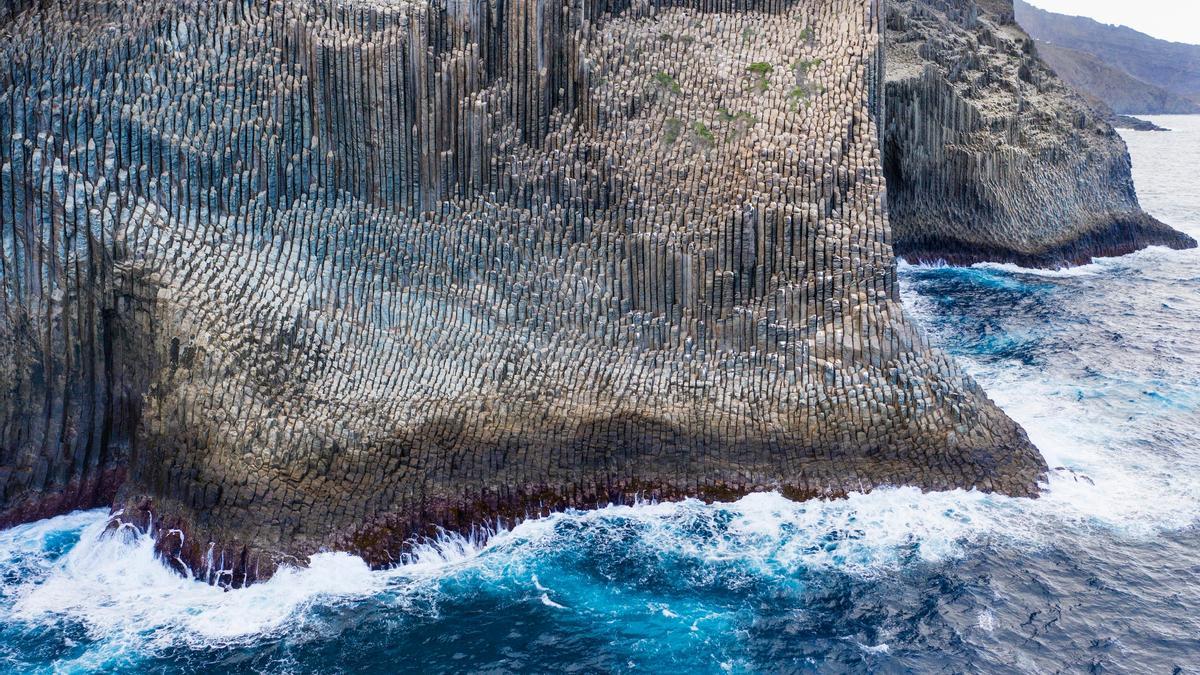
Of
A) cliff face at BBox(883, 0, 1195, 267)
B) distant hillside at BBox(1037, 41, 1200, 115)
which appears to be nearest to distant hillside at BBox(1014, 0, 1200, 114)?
distant hillside at BBox(1037, 41, 1200, 115)

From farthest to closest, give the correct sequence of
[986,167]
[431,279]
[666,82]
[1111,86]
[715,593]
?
[1111,86] < [986,167] < [666,82] < [431,279] < [715,593]

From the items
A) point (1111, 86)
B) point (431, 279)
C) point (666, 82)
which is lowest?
point (431, 279)

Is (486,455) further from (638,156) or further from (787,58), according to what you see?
(787,58)

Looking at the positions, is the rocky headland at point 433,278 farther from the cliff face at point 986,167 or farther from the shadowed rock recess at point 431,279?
the cliff face at point 986,167

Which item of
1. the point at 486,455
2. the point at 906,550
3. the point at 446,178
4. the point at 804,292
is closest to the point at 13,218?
the point at 446,178

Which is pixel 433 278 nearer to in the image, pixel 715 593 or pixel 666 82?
pixel 666 82

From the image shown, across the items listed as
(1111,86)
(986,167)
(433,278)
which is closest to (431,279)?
(433,278)

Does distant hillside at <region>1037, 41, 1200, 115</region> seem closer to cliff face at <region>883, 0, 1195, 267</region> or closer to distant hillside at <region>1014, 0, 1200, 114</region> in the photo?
distant hillside at <region>1014, 0, 1200, 114</region>

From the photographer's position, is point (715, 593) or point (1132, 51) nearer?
point (715, 593)
